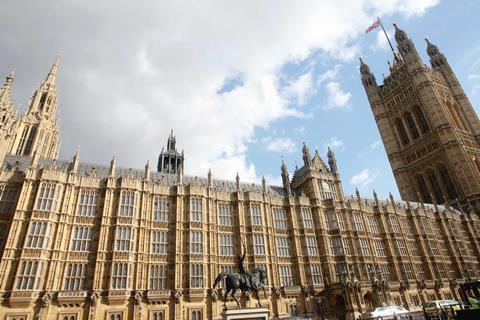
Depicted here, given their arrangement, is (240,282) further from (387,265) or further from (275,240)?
(387,265)

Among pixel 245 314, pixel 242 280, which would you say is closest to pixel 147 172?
pixel 242 280

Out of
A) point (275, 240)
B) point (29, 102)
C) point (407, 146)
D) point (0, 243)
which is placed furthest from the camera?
point (407, 146)

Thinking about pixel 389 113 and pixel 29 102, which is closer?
pixel 29 102

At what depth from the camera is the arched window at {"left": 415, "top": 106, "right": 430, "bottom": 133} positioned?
300 feet

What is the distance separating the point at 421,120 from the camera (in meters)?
93.3

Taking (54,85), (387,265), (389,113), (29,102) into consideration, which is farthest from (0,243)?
(389,113)

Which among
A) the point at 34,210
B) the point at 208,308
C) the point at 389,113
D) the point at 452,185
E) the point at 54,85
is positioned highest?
the point at 389,113

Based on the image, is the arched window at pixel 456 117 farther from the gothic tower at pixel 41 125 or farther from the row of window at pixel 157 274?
the gothic tower at pixel 41 125

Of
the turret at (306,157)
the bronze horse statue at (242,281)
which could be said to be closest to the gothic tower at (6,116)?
the bronze horse statue at (242,281)

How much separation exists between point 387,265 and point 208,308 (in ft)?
106

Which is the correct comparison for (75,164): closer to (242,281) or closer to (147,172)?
(147,172)

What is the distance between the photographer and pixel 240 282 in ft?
87.2

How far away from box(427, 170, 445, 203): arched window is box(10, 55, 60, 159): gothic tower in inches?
3784

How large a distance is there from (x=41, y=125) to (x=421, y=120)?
327ft
